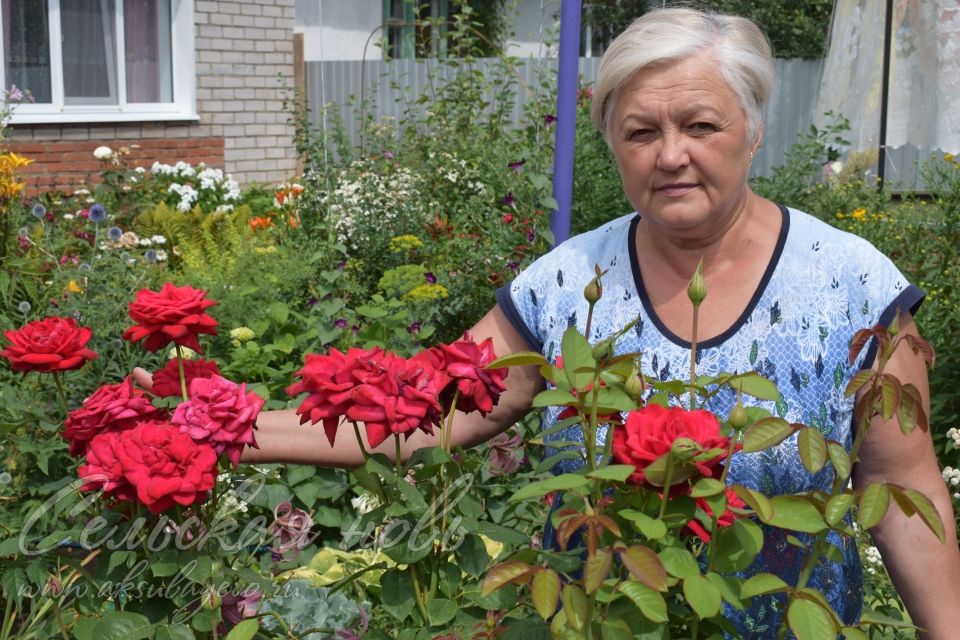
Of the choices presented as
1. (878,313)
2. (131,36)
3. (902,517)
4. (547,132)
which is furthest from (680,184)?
(131,36)

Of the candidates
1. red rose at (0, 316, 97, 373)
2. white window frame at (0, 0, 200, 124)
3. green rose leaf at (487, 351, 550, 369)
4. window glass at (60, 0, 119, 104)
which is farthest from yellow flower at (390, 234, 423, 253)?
window glass at (60, 0, 119, 104)

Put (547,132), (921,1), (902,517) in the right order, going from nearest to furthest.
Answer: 1. (902,517)
2. (547,132)
3. (921,1)

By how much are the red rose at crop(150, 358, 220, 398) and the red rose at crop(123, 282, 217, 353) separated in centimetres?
3

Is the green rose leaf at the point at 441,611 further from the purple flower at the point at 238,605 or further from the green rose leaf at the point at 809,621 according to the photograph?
the green rose leaf at the point at 809,621

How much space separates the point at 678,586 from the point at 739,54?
85cm

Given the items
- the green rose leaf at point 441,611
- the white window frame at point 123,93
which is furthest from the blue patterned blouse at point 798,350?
the white window frame at point 123,93

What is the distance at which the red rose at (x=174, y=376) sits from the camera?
4.25ft

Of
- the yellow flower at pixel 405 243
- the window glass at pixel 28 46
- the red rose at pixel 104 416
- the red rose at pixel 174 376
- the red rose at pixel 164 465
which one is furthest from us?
the window glass at pixel 28 46

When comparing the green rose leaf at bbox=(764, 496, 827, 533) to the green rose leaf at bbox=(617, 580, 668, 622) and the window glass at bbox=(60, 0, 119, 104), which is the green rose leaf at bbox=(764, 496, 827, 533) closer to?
the green rose leaf at bbox=(617, 580, 668, 622)

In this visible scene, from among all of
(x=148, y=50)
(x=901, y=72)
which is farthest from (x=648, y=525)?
(x=148, y=50)

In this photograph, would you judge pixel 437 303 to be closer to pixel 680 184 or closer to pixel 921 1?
pixel 680 184

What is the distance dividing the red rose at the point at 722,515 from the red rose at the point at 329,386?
0.35 meters

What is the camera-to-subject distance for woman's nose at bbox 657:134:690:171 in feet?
4.98

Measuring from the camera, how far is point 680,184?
61.3 inches
